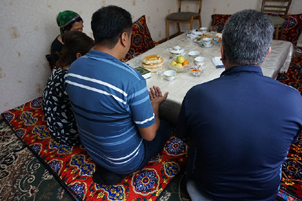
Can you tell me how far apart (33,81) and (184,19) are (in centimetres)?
274

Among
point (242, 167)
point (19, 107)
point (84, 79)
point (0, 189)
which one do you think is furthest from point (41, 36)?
Answer: point (242, 167)

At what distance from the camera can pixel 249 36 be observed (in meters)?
0.71

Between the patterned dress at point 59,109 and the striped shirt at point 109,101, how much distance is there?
1.19 feet

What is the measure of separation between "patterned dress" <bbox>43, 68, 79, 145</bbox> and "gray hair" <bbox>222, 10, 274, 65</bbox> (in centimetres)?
103

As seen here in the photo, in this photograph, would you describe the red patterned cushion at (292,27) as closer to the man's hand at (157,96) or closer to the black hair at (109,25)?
the man's hand at (157,96)

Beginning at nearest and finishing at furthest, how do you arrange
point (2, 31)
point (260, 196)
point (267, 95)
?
point (267, 95), point (260, 196), point (2, 31)

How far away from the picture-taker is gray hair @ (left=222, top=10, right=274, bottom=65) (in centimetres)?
71

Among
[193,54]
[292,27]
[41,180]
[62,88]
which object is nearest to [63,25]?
[62,88]

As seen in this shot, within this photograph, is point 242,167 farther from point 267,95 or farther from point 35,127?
point 35,127

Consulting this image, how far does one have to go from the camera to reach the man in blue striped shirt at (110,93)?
2.64ft

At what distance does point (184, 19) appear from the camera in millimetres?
3439

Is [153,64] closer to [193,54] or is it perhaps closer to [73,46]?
[193,54]

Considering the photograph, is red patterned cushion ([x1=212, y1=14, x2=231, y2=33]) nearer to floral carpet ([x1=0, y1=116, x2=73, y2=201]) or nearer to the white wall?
the white wall

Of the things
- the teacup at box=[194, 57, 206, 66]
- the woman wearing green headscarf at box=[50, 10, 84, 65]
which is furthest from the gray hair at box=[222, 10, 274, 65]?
the woman wearing green headscarf at box=[50, 10, 84, 65]
